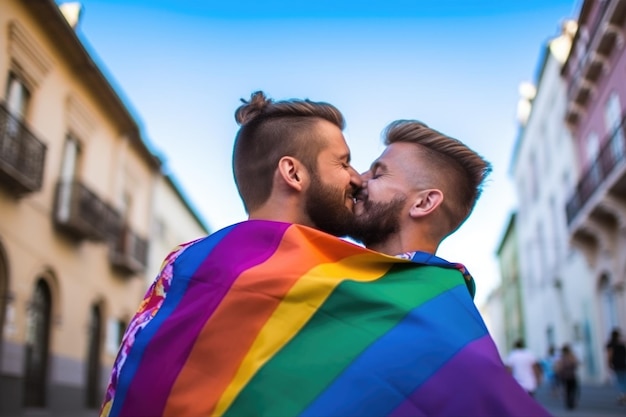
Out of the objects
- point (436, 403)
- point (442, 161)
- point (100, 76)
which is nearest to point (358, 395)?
point (436, 403)

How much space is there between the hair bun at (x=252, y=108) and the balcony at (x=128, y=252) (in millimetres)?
19252

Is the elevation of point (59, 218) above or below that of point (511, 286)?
below

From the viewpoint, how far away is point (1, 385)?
13.8 metres

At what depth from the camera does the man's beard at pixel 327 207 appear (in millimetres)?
2408

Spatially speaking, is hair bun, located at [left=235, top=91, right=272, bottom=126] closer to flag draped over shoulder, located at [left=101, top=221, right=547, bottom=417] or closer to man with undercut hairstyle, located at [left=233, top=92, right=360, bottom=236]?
man with undercut hairstyle, located at [left=233, top=92, right=360, bottom=236]

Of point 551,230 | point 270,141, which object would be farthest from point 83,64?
point 551,230

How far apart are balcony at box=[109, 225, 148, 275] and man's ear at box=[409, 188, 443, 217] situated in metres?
19.5

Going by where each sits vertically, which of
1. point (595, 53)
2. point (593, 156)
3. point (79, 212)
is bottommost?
point (79, 212)

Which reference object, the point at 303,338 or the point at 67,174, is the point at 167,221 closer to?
the point at 67,174

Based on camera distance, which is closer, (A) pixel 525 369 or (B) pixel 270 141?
(B) pixel 270 141

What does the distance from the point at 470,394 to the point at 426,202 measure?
88 centimetres

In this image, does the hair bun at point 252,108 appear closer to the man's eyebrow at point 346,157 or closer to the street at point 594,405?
the man's eyebrow at point 346,157

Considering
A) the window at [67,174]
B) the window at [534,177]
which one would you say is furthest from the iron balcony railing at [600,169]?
the window at [67,174]

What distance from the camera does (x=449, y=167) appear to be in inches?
103
